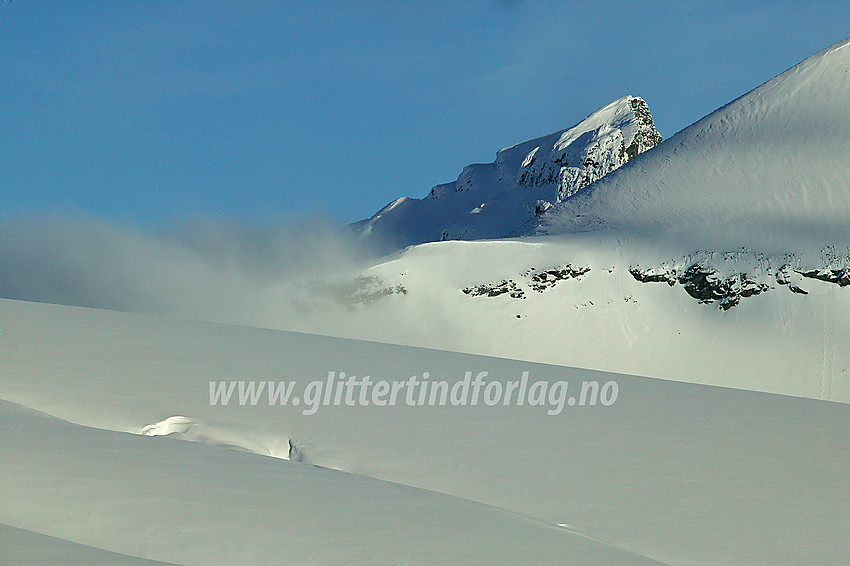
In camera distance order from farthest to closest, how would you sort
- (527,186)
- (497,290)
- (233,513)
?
(527,186)
(497,290)
(233,513)

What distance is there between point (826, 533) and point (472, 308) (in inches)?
2128

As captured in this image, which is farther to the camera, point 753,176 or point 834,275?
point 753,176

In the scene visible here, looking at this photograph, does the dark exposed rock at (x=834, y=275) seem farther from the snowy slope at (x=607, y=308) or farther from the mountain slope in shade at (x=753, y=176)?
the mountain slope in shade at (x=753, y=176)

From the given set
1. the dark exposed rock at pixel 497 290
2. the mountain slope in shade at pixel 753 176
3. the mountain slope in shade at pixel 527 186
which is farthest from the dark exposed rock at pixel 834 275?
the mountain slope in shade at pixel 527 186

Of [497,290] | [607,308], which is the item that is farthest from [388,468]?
[497,290]

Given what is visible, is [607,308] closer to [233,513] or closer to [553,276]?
[553,276]

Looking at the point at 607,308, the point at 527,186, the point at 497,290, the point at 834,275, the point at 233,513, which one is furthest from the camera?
the point at 527,186

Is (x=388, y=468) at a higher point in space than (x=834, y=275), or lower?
lower

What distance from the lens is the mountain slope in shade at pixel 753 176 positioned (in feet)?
192

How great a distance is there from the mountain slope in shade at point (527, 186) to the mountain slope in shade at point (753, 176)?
41496 millimetres

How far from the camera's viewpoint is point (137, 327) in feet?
39.3

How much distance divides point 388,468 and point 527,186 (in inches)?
5528

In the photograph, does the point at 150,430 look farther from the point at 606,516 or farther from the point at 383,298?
the point at 383,298

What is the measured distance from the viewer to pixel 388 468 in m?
7.02
